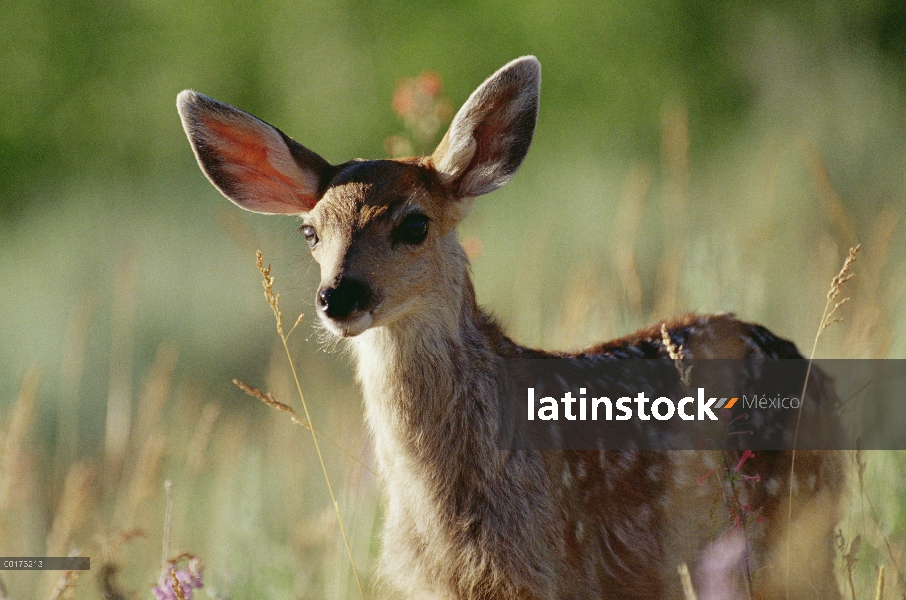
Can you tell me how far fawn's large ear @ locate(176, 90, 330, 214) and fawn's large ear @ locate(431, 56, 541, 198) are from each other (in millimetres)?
613

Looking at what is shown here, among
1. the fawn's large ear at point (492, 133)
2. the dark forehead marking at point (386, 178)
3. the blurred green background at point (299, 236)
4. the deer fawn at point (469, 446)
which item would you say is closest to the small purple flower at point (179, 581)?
the blurred green background at point (299, 236)

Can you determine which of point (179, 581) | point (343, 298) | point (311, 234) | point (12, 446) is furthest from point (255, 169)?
point (179, 581)

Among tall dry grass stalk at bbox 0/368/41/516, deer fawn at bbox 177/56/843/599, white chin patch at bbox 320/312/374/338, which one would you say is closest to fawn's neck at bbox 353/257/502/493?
deer fawn at bbox 177/56/843/599

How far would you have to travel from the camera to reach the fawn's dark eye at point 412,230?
5.20m

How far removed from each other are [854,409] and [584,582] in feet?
5.87

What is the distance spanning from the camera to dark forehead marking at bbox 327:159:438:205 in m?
5.27

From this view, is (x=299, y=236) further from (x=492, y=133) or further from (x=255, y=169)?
(x=492, y=133)

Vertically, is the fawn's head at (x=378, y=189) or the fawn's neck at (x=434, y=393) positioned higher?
the fawn's head at (x=378, y=189)

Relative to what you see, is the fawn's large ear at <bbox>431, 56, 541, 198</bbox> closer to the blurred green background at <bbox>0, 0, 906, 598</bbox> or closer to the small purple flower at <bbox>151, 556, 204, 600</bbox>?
the blurred green background at <bbox>0, 0, 906, 598</bbox>

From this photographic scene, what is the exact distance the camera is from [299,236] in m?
8.26

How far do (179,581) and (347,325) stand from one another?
1.21 m

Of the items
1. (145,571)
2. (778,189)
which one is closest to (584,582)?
(145,571)

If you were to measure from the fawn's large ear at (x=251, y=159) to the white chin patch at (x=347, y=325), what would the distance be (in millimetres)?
966

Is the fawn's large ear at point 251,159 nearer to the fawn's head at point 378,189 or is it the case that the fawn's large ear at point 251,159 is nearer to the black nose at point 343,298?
the fawn's head at point 378,189
